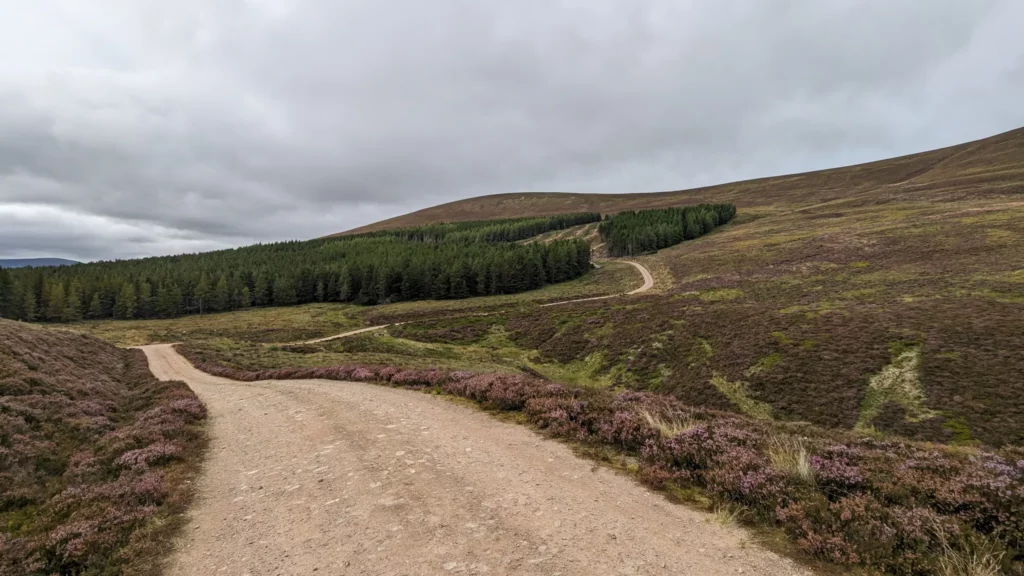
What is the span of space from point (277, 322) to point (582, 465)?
85.1 metres

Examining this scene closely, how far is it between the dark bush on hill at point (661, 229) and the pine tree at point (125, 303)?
14524 centimetres

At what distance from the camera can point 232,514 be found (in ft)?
25.6

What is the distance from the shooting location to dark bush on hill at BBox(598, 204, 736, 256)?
140 m

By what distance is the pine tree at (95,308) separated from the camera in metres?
104

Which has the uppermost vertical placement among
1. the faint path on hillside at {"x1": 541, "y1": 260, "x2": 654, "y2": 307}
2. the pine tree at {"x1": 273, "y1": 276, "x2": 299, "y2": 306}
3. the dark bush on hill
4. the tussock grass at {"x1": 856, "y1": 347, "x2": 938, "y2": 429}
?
the dark bush on hill

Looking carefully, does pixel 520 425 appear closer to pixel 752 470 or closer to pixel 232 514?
pixel 752 470

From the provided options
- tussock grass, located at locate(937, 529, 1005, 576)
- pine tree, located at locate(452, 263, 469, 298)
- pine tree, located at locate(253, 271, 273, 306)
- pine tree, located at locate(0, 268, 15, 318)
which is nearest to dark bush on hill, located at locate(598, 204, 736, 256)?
pine tree, located at locate(452, 263, 469, 298)

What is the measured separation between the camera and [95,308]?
10450 cm

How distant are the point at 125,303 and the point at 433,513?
455ft

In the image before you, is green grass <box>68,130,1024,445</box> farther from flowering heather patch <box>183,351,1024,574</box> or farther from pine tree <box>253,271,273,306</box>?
pine tree <box>253,271,273,306</box>

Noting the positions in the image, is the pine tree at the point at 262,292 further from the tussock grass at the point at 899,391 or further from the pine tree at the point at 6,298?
the tussock grass at the point at 899,391

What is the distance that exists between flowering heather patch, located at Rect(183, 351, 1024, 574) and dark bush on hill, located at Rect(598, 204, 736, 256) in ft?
441

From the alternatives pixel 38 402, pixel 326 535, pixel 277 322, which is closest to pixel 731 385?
pixel 326 535

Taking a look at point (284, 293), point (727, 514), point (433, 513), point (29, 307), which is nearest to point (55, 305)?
point (29, 307)
